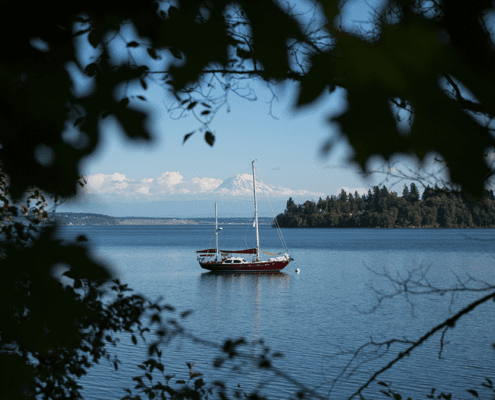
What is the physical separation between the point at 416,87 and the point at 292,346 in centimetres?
2346

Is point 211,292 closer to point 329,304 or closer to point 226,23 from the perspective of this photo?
point 329,304

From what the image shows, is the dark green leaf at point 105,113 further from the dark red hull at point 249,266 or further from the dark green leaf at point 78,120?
the dark red hull at point 249,266

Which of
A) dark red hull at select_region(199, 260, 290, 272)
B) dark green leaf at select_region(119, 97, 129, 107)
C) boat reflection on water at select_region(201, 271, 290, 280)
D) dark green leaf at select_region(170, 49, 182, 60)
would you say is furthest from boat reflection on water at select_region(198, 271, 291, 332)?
dark green leaf at select_region(170, 49, 182, 60)

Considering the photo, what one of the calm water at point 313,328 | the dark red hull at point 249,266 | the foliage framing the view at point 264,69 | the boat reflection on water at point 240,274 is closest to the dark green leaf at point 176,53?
the foliage framing the view at point 264,69

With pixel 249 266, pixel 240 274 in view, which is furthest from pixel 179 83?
pixel 240 274

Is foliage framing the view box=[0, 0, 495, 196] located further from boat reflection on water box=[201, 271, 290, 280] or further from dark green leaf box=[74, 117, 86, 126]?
boat reflection on water box=[201, 271, 290, 280]

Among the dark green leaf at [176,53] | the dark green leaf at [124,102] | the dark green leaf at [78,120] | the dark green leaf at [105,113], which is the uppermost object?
the dark green leaf at [176,53]

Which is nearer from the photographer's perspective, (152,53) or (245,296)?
(152,53)

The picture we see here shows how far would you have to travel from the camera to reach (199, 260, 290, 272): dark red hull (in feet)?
172

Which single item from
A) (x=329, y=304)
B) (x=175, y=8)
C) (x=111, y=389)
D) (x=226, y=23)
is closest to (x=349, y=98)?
(x=226, y=23)

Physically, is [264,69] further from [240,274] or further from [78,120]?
[240,274]

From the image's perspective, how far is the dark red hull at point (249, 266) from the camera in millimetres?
52522

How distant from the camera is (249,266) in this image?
173ft

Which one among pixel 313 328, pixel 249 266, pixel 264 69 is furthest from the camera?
pixel 249 266
